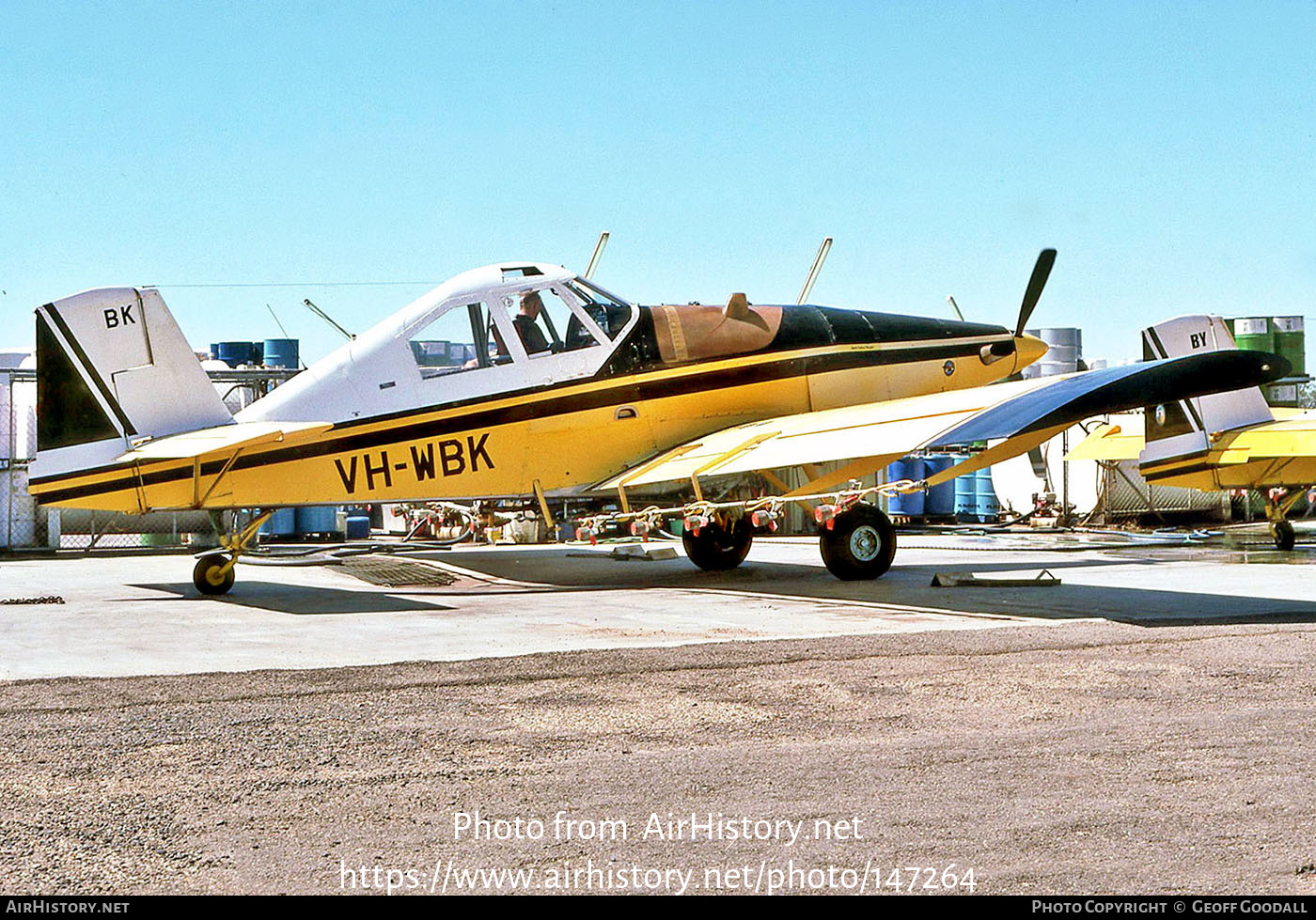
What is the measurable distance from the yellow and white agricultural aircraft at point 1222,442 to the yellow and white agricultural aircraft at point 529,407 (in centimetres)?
613

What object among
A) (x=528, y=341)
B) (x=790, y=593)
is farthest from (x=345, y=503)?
(x=790, y=593)

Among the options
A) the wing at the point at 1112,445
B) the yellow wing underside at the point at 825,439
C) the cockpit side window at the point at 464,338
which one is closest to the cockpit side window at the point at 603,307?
the cockpit side window at the point at 464,338

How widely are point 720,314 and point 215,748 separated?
9.71 meters

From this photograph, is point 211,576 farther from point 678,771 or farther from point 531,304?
point 678,771

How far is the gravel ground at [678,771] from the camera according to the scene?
13.6 feet

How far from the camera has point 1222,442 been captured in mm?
20641

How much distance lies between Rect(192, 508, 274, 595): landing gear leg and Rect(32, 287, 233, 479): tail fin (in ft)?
4.02

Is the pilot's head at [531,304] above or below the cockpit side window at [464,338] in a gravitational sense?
above

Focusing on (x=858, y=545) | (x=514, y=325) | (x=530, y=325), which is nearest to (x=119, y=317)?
(x=514, y=325)

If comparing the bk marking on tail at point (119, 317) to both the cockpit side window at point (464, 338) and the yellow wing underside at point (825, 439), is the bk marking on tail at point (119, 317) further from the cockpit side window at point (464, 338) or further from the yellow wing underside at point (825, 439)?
the yellow wing underside at point (825, 439)

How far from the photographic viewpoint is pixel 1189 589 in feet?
42.7
